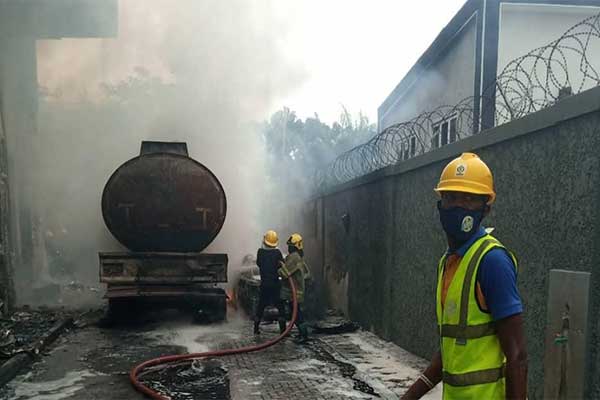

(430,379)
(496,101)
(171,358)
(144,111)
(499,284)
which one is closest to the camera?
(499,284)

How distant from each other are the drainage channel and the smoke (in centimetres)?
561

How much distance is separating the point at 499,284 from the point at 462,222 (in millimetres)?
321

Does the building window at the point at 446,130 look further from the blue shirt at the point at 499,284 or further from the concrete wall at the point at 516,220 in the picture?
the blue shirt at the point at 499,284

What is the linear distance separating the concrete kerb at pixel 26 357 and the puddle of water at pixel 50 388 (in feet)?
0.47

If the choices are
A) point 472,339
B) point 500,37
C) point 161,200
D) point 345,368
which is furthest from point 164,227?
point 472,339

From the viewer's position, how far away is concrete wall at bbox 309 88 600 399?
3482 millimetres

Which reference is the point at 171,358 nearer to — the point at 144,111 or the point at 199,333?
the point at 199,333

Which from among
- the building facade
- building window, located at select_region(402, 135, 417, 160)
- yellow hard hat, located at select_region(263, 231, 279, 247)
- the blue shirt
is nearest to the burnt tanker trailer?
yellow hard hat, located at select_region(263, 231, 279, 247)

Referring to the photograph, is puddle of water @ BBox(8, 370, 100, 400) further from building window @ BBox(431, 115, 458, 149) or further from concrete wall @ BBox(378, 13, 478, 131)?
concrete wall @ BBox(378, 13, 478, 131)

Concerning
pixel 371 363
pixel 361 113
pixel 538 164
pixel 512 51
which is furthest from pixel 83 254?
pixel 361 113

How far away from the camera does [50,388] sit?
5.34 meters

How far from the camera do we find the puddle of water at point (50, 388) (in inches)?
200

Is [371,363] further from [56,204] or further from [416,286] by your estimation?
[56,204]

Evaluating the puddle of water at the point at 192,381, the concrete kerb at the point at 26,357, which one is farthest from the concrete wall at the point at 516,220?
the concrete kerb at the point at 26,357
